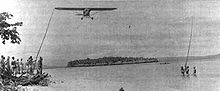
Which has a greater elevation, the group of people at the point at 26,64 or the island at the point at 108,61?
the group of people at the point at 26,64

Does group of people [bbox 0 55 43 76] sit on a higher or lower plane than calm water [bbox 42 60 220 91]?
higher

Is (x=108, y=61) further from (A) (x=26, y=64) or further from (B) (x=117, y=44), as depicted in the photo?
(A) (x=26, y=64)

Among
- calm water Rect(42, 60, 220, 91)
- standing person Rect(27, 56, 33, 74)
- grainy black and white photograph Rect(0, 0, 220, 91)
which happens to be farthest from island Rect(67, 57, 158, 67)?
standing person Rect(27, 56, 33, 74)

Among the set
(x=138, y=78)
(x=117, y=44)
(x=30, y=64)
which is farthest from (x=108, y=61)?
(x=30, y=64)

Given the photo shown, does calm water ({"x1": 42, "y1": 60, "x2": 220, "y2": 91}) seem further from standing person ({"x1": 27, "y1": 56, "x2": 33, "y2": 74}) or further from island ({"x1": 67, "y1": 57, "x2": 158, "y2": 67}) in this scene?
standing person ({"x1": 27, "y1": 56, "x2": 33, "y2": 74})

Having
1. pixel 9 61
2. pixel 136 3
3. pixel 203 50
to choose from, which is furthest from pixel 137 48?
pixel 9 61

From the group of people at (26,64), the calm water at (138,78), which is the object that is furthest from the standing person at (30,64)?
the calm water at (138,78)

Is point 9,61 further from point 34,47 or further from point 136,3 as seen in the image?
point 136,3

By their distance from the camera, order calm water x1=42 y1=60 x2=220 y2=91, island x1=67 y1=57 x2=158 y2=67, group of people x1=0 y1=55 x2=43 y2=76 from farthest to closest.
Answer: island x1=67 y1=57 x2=158 y2=67
calm water x1=42 y1=60 x2=220 y2=91
group of people x1=0 y1=55 x2=43 y2=76

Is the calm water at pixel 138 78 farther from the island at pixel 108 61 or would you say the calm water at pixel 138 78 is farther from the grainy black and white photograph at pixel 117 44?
the island at pixel 108 61
